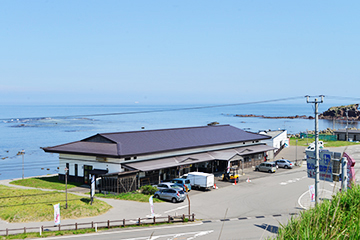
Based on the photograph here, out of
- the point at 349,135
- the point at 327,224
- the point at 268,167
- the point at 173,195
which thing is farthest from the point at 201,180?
the point at 349,135

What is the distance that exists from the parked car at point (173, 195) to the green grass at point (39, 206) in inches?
220

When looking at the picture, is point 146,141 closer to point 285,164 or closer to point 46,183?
point 46,183

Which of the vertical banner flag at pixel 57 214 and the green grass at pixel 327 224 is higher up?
the green grass at pixel 327 224

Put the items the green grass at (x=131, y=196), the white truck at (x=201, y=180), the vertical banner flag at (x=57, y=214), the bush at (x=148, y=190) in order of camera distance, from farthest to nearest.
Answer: the white truck at (x=201, y=180) < the bush at (x=148, y=190) < the green grass at (x=131, y=196) < the vertical banner flag at (x=57, y=214)

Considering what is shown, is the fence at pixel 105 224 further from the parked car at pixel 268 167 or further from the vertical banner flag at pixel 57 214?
the parked car at pixel 268 167

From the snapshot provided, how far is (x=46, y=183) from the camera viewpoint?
41.4 metres

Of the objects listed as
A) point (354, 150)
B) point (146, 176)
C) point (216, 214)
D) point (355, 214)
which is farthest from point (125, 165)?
point (354, 150)

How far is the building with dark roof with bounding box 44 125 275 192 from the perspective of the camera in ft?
129

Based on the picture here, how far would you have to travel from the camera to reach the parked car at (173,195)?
108 ft

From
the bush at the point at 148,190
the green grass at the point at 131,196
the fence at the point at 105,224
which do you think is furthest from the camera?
the bush at the point at 148,190

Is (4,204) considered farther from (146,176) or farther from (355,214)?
(355,214)

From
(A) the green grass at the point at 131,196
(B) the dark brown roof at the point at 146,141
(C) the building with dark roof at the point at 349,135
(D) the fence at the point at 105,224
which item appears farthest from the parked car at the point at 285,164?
(C) the building with dark roof at the point at 349,135

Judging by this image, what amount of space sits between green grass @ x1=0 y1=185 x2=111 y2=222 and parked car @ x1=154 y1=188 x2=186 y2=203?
18.4ft

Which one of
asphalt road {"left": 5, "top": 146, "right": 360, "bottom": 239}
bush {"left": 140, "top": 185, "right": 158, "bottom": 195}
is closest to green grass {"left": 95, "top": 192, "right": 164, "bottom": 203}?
bush {"left": 140, "top": 185, "right": 158, "bottom": 195}
